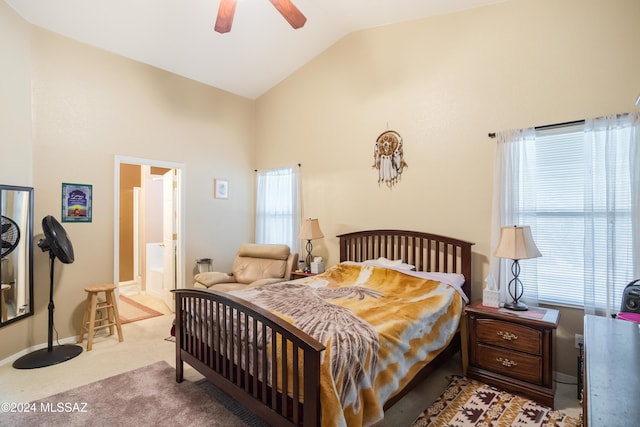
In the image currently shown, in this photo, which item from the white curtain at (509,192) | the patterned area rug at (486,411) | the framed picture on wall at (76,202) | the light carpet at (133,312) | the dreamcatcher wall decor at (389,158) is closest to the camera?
the patterned area rug at (486,411)

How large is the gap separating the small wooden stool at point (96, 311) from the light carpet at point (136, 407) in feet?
2.98

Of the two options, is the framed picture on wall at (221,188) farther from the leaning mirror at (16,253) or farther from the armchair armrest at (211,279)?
the leaning mirror at (16,253)

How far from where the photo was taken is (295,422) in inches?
64.7

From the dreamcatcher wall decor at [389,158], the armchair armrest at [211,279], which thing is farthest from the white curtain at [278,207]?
the dreamcatcher wall decor at [389,158]

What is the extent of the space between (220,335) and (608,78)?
3.54 metres

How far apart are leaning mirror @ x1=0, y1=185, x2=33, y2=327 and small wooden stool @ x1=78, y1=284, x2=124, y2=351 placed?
0.48 meters

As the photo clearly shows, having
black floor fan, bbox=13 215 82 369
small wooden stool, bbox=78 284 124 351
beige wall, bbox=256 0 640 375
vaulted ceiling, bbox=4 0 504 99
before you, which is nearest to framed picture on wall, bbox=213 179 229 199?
beige wall, bbox=256 0 640 375

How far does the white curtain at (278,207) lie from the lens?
15.5 feet

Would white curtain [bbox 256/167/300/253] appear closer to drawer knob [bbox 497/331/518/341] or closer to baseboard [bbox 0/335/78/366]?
baseboard [bbox 0/335/78/366]

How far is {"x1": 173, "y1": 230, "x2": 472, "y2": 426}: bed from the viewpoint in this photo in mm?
1585

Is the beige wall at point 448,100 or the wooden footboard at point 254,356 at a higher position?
the beige wall at point 448,100

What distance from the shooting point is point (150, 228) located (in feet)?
18.6

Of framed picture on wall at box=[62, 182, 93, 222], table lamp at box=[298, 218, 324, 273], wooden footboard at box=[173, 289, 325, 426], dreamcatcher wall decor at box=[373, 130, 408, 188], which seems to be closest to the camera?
wooden footboard at box=[173, 289, 325, 426]

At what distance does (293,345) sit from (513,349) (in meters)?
1.85
